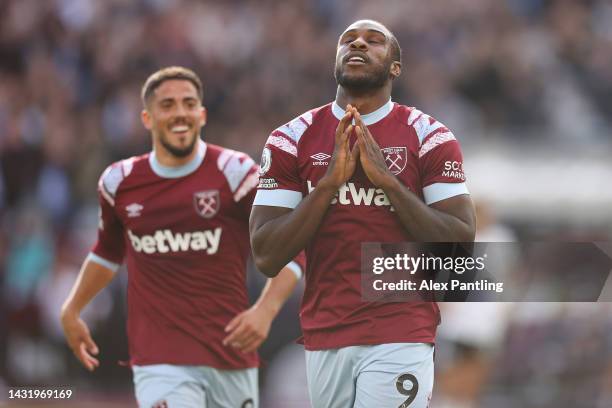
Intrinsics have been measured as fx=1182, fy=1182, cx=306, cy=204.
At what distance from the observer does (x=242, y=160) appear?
7289mm

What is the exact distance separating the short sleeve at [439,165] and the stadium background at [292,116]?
3841 mm

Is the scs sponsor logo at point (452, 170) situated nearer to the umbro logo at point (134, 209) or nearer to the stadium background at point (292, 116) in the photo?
the umbro logo at point (134, 209)

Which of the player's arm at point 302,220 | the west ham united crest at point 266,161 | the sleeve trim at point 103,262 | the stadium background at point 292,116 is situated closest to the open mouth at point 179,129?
the sleeve trim at point 103,262

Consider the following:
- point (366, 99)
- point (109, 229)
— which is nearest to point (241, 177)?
point (109, 229)

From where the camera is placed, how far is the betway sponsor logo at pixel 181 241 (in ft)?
23.2

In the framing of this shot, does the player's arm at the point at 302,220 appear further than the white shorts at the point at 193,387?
No

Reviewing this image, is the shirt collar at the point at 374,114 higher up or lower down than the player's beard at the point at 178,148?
lower down

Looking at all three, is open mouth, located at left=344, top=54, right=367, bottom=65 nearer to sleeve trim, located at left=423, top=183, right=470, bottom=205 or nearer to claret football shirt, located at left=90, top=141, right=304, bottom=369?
sleeve trim, located at left=423, top=183, right=470, bottom=205

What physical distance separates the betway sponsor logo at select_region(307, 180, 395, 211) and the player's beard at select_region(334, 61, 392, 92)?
0.47 metres

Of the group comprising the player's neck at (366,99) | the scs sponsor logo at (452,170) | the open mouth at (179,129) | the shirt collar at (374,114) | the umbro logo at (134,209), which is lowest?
the scs sponsor logo at (452,170)

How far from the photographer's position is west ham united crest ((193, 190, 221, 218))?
713cm

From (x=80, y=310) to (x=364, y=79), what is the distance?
282 centimetres

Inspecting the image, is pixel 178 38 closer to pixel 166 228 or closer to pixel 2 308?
pixel 2 308

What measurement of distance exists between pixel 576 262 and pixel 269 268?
3933 millimetres
